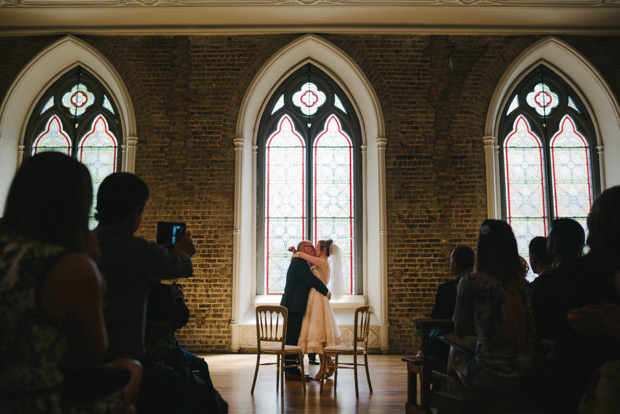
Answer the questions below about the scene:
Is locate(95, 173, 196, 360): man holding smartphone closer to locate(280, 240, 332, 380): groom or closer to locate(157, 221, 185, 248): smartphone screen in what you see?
locate(157, 221, 185, 248): smartphone screen

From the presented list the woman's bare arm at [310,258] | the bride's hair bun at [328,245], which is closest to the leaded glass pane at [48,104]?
the woman's bare arm at [310,258]

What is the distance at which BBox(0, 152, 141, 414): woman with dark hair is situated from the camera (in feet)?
3.98

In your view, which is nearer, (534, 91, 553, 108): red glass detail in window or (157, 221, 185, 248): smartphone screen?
(157, 221, 185, 248): smartphone screen

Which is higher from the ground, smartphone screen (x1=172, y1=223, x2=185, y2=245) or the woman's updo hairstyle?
the woman's updo hairstyle

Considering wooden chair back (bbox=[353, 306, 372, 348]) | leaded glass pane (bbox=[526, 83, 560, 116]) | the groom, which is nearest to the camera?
wooden chair back (bbox=[353, 306, 372, 348])

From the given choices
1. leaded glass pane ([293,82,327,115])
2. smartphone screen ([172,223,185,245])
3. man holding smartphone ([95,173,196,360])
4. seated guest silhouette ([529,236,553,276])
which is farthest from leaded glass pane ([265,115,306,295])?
man holding smartphone ([95,173,196,360])

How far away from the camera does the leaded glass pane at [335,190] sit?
833 cm

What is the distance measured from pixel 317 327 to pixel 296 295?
446mm

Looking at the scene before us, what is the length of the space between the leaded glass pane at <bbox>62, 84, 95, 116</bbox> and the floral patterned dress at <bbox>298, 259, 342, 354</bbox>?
544 centimetres

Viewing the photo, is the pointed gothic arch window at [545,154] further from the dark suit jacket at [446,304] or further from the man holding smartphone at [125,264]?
the man holding smartphone at [125,264]

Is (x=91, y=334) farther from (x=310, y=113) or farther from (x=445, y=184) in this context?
(x=310, y=113)

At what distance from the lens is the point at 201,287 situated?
7.57m

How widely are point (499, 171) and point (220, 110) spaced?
184 inches

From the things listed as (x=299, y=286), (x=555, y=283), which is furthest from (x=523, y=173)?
(x=555, y=283)
